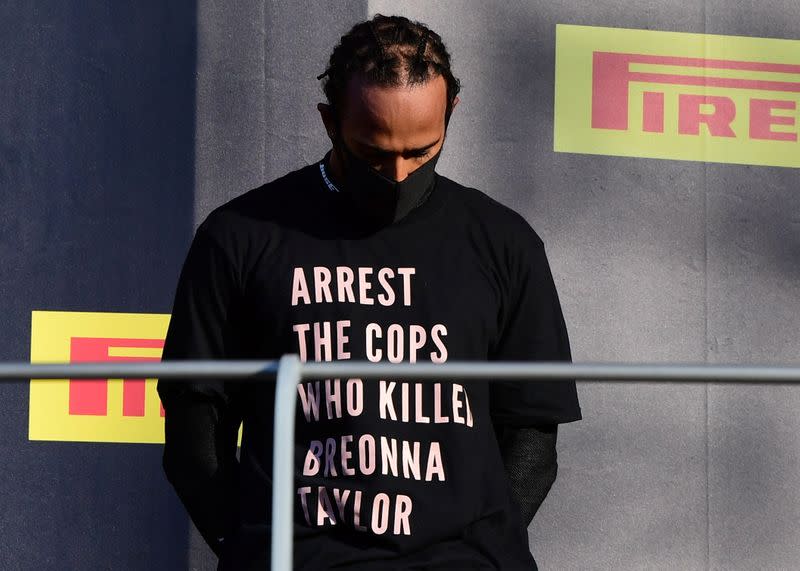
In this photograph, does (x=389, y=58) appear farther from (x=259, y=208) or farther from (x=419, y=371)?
(x=419, y=371)

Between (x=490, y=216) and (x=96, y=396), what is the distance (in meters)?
1.40

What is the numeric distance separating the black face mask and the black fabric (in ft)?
1.15

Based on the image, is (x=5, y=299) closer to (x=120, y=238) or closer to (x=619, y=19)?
(x=120, y=238)

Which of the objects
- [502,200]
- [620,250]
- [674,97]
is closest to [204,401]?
[502,200]

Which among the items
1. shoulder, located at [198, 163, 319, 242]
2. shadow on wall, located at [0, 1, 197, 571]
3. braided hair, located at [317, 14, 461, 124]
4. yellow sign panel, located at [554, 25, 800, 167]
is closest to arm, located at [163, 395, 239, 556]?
shoulder, located at [198, 163, 319, 242]

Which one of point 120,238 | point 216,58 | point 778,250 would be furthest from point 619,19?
point 120,238

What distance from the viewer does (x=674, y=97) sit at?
3.01 meters

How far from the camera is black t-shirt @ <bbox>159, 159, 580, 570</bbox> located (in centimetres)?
159

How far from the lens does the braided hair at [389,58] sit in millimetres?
1739

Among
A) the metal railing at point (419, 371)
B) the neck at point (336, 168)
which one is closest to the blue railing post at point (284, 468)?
the metal railing at point (419, 371)

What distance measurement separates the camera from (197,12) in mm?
2977

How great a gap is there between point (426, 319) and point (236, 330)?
27 centimetres

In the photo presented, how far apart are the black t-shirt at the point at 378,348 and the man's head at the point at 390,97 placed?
9 cm

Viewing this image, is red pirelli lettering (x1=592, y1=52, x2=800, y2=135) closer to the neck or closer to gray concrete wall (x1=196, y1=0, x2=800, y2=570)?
gray concrete wall (x1=196, y1=0, x2=800, y2=570)
